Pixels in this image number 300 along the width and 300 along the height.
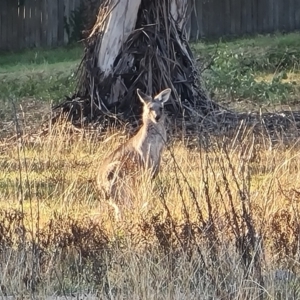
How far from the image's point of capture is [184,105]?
12742mm

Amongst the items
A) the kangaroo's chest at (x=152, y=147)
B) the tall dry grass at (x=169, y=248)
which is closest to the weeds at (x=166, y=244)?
the tall dry grass at (x=169, y=248)

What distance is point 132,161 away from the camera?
28.5ft

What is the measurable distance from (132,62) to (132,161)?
4.42 meters

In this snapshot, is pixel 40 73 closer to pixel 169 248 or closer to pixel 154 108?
pixel 154 108

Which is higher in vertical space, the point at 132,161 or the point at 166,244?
the point at 132,161

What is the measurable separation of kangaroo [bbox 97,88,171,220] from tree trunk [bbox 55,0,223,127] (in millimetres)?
3143

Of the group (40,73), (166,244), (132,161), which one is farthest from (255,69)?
(166,244)

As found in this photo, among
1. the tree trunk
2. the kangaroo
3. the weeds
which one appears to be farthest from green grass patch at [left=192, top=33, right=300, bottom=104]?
the weeds

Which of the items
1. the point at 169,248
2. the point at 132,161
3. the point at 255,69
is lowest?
the point at 169,248

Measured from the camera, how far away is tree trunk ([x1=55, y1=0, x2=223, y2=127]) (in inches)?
499

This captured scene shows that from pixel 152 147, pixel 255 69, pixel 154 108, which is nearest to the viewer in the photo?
pixel 152 147

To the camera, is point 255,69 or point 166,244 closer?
point 166,244

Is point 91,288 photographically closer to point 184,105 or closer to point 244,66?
point 184,105

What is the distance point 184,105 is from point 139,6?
4.81 feet
